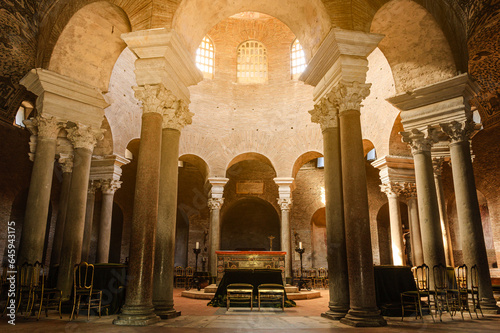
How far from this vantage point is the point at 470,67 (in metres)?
12.5

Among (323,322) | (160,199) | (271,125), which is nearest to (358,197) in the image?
(323,322)

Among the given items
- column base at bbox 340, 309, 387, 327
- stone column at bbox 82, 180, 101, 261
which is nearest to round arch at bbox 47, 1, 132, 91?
stone column at bbox 82, 180, 101, 261

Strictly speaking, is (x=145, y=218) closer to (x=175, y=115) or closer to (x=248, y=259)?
(x=175, y=115)

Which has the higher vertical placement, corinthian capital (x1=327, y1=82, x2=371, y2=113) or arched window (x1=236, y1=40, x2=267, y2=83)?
arched window (x1=236, y1=40, x2=267, y2=83)

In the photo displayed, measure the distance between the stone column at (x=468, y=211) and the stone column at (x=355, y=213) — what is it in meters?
3.27

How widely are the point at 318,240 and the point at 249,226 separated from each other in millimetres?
4139

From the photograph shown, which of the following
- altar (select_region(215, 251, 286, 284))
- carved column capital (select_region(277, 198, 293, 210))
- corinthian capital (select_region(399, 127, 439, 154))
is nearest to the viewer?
corinthian capital (select_region(399, 127, 439, 154))

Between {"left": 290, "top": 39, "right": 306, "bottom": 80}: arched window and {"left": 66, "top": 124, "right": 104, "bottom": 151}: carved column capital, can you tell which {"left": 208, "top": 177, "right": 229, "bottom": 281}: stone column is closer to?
{"left": 290, "top": 39, "right": 306, "bottom": 80}: arched window

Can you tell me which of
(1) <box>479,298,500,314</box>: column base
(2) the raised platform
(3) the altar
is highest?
(3) the altar

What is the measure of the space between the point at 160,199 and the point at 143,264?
1.52 m

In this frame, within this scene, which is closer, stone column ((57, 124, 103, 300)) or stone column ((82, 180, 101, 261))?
stone column ((57, 124, 103, 300))

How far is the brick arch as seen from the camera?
745 cm

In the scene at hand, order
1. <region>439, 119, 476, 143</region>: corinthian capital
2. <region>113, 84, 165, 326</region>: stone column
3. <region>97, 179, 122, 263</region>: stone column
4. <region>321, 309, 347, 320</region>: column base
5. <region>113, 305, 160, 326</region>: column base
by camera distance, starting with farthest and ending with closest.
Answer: <region>97, 179, 122, 263</region>: stone column < <region>439, 119, 476, 143</region>: corinthian capital < <region>321, 309, 347, 320</region>: column base < <region>113, 84, 165, 326</region>: stone column < <region>113, 305, 160, 326</region>: column base

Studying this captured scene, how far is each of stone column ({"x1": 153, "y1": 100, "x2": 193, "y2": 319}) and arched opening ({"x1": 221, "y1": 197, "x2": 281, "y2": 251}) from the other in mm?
14150
